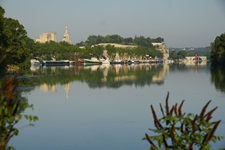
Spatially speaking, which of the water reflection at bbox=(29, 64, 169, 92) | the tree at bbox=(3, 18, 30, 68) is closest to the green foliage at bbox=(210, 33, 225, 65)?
the water reflection at bbox=(29, 64, 169, 92)

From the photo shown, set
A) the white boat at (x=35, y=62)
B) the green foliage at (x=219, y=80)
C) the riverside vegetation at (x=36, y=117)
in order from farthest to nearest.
A: 1. the white boat at (x=35, y=62)
2. the green foliage at (x=219, y=80)
3. the riverside vegetation at (x=36, y=117)

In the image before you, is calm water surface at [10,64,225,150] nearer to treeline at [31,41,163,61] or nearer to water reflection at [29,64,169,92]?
water reflection at [29,64,169,92]

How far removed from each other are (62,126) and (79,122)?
1423 mm

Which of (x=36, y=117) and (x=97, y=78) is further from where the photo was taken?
(x=97, y=78)

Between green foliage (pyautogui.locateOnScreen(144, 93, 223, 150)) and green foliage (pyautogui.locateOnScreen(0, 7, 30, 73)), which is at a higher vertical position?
green foliage (pyautogui.locateOnScreen(0, 7, 30, 73))

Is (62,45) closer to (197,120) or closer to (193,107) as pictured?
(193,107)

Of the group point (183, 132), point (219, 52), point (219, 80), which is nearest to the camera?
point (183, 132)

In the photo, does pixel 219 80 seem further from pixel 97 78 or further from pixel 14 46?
pixel 14 46

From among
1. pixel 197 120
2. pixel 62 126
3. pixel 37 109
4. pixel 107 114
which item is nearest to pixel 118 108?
pixel 107 114

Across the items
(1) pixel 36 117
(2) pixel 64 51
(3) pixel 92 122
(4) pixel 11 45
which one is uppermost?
(4) pixel 11 45

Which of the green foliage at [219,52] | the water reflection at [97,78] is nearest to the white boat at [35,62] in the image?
the green foliage at [219,52]

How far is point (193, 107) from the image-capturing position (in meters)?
28.8

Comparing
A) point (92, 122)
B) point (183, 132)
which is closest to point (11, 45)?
point (92, 122)

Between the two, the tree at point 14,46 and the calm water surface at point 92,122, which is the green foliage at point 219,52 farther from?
the calm water surface at point 92,122
